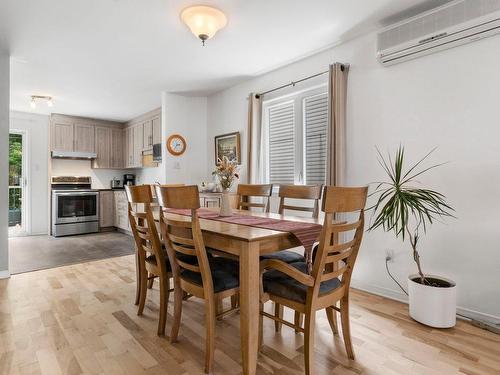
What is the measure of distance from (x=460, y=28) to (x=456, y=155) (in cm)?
96

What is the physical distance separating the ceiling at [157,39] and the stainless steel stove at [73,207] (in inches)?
81.5

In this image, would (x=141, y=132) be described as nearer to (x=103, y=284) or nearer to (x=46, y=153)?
(x=46, y=153)

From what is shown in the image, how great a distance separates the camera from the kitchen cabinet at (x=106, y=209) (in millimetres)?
Answer: 6195

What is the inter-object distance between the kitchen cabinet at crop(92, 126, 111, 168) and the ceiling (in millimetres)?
1916

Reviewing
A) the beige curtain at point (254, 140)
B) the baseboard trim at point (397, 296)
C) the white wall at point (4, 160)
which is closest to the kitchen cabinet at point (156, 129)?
the beige curtain at point (254, 140)

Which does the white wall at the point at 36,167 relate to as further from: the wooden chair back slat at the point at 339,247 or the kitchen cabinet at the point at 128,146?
the wooden chair back slat at the point at 339,247

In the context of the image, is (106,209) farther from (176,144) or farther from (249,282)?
(249,282)

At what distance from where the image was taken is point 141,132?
5.97 m

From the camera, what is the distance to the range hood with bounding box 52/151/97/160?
5.84m

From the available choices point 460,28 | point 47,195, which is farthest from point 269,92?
point 47,195

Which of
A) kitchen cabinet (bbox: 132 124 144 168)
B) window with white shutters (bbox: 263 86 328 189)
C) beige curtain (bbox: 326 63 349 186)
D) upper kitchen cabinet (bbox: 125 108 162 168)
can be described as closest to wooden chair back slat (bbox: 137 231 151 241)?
beige curtain (bbox: 326 63 349 186)

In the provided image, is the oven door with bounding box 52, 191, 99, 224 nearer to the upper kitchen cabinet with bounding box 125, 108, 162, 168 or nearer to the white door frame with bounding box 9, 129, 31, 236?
the white door frame with bounding box 9, 129, 31, 236

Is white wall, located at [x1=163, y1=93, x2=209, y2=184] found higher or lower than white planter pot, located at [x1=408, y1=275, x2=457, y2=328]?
higher

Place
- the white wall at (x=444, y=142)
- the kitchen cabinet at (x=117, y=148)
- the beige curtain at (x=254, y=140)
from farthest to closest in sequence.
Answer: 1. the kitchen cabinet at (x=117, y=148)
2. the beige curtain at (x=254, y=140)
3. the white wall at (x=444, y=142)
